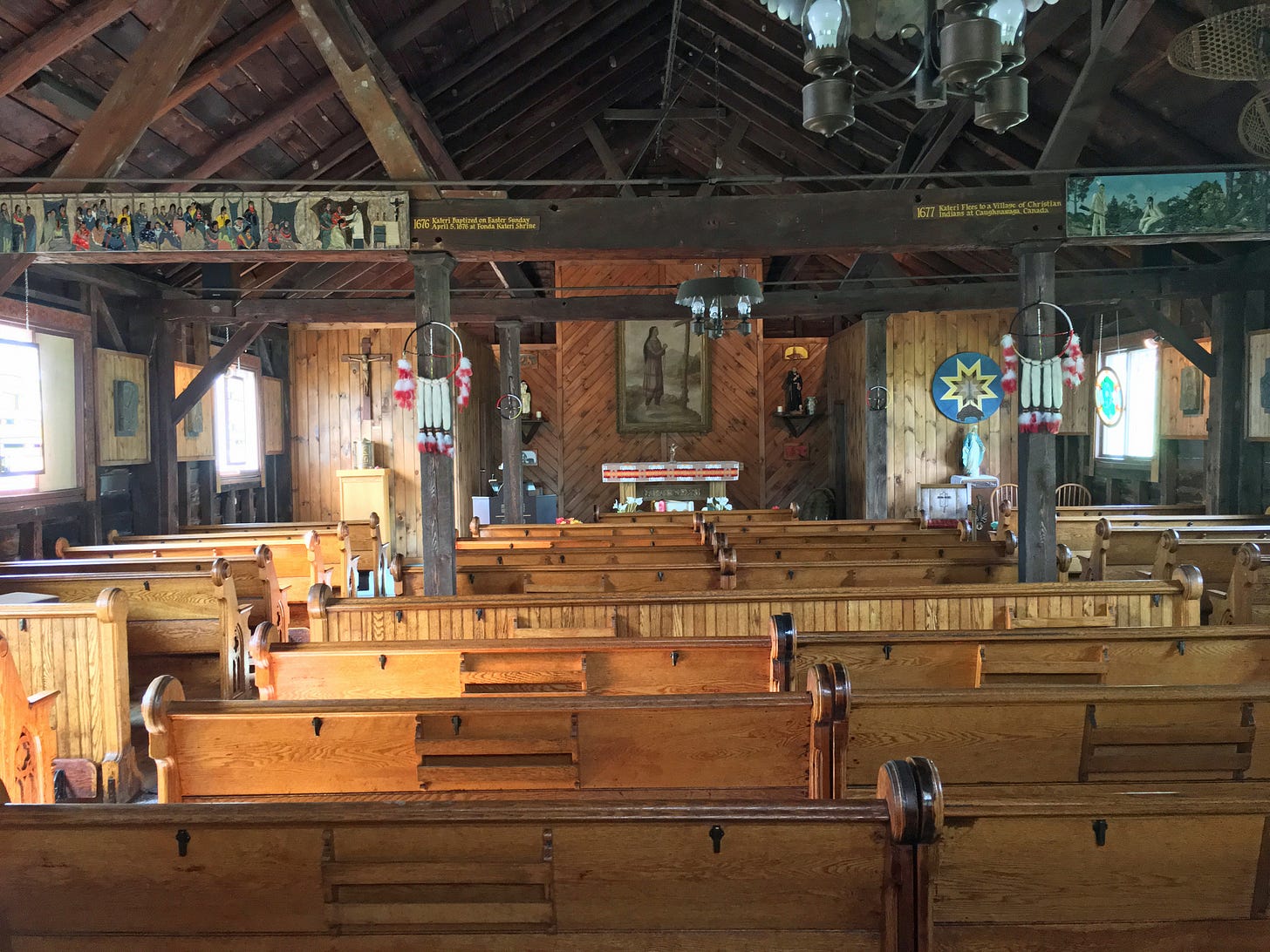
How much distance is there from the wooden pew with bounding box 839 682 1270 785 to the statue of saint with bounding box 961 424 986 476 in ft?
34.1

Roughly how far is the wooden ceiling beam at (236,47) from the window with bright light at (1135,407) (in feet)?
33.3

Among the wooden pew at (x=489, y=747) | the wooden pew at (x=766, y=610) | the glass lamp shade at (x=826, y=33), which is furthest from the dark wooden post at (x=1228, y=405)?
the wooden pew at (x=489, y=747)

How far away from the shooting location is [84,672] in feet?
14.2

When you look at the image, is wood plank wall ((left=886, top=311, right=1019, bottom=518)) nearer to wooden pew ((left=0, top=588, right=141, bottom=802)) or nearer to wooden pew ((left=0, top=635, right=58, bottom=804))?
wooden pew ((left=0, top=588, right=141, bottom=802))

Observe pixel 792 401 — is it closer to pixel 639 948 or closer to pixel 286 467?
pixel 286 467

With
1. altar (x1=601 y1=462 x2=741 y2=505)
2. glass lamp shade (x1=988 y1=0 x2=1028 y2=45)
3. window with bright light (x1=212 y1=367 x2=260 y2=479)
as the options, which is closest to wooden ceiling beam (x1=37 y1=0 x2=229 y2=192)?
glass lamp shade (x1=988 y1=0 x2=1028 y2=45)

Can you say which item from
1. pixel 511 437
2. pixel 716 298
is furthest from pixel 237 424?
pixel 716 298

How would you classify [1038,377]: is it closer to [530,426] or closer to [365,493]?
[365,493]

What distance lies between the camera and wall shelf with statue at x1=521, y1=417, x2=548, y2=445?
14664 mm

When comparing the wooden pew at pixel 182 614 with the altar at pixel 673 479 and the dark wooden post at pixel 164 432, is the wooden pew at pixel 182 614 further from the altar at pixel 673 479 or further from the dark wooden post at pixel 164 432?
the altar at pixel 673 479

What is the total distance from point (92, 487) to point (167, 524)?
43.1 inches

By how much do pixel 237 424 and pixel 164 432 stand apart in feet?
8.01

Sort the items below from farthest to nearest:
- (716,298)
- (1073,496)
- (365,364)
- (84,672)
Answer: (365,364)
(1073,496)
(716,298)
(84,672)

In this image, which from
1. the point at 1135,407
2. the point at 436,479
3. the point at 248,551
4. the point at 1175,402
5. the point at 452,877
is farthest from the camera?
the point at 1135,407
